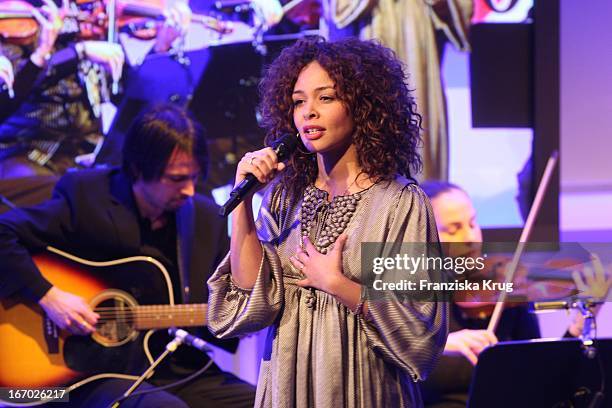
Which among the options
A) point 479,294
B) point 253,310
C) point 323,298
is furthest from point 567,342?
point 253,310

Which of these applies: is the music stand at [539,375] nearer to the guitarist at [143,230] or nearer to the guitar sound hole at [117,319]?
the guitarist at [143,230]

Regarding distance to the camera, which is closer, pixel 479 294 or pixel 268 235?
pixel 268 235

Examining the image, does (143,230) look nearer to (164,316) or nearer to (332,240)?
(164,316)

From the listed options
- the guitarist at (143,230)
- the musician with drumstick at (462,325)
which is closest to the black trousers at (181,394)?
the guitarist at (143,230)

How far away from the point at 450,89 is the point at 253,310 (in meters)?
2.00

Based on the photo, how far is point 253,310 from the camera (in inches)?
67.4

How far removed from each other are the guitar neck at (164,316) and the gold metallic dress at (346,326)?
1129mm

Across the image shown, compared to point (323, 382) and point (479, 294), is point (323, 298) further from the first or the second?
point (479, 294)

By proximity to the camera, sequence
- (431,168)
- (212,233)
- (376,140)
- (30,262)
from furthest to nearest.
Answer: (431,168) < (212,233) < (30,262) < (376,140)

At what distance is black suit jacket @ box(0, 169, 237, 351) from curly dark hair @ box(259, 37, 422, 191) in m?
1.14

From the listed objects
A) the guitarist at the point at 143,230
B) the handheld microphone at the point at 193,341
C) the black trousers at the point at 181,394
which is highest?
the guitarist at the point at 143,230

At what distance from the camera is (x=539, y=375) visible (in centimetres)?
224

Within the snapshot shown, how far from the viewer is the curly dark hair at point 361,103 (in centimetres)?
181

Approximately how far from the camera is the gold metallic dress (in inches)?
65.5
